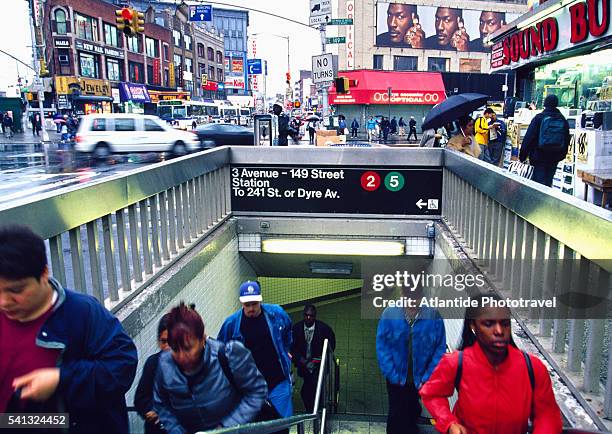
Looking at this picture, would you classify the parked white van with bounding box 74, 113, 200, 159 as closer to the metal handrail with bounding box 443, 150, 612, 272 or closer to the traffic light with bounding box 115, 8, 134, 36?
the traffic light with bounding box 115, 8, 134, 36

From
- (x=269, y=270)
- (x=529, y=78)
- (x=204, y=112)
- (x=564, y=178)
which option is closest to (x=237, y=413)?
(x=269, y=270)

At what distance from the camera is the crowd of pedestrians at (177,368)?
2.19 metres

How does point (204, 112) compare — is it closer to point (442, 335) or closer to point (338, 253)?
point (338, 253)

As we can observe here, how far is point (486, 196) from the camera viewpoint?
528cm

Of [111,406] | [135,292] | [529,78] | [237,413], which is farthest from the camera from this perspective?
[529,78]

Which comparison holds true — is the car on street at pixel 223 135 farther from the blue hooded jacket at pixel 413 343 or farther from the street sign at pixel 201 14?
the blue hooded jacket at pixel 413 343

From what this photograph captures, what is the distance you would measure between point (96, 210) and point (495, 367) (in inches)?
119

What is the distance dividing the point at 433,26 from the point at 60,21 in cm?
3130

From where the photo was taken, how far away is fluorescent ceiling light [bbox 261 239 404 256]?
27.7 feet

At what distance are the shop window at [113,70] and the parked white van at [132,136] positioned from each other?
30314mm

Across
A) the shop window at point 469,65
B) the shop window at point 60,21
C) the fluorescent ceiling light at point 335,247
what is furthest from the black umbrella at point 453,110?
the shop window at point 60,21

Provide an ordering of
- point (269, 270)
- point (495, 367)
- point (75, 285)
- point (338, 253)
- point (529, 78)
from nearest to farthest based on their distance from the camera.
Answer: point (495, 367)
point (75, 285)
point (338, 253)
point (269, 270)
point (529, 78)

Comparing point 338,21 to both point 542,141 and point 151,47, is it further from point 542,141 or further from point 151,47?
point 151,47

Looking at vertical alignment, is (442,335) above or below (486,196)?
below
